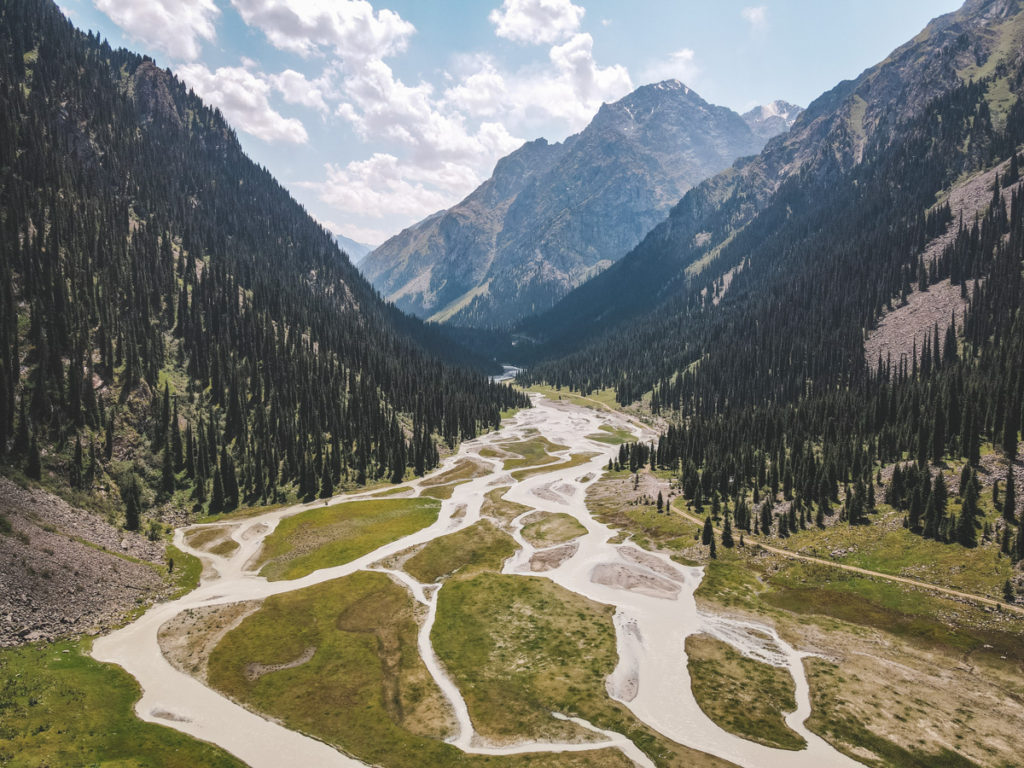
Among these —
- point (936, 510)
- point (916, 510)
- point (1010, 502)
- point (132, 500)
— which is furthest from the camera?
point (132, 500)

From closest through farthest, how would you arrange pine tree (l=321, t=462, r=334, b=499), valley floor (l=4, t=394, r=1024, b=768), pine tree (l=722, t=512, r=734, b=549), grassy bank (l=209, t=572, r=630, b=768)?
grassy bank (l=209, t=572, r=630, b=768) < valley floor (l=4, t=394, r=1024, b=768) < pine tree (l=722, t=512, r=734, b=549) < pine tree (l=321, t=462, r=334, b=499)

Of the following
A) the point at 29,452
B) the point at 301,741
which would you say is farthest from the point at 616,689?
the point at 29,452

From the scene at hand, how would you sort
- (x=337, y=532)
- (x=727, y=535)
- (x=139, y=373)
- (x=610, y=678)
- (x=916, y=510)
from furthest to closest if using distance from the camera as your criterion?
(x=139, y=373)
(x=337, y=532)
(x=727, y=535)
(x=916, y=510)
(x=610, y=678)

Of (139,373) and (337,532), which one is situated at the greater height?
(139,373)

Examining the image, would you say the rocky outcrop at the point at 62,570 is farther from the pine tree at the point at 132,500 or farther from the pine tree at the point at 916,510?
the pine tree at the point at 916,510

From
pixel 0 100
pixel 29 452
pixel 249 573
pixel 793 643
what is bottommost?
pixel 249 573

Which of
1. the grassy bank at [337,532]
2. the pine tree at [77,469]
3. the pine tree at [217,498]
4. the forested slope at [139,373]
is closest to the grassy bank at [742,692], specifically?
the grassy bank at [337,532]

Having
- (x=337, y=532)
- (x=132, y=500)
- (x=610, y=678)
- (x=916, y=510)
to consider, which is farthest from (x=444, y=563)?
(x=916, y=510)

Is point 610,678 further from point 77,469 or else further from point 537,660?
point 77,469

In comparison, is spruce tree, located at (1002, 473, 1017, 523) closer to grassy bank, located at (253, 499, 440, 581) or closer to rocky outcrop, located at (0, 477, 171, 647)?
grassy bank, located at (253, 499, 440, 581)

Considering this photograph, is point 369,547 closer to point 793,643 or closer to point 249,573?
point 249,573

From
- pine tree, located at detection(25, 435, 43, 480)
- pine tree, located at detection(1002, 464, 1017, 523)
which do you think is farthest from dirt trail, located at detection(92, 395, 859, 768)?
pine tree, located at detection(1002, 464, 1017, 523)
